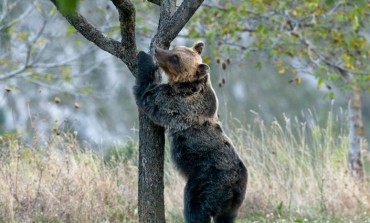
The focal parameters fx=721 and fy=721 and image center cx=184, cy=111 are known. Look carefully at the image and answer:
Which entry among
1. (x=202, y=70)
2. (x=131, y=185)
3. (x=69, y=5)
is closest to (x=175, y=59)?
(x=202, y=70)

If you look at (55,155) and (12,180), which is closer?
(12,180)

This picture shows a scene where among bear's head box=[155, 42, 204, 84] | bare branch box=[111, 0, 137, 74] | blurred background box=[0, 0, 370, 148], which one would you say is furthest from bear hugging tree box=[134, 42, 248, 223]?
blurred background box=[0, 0, 370, 148]

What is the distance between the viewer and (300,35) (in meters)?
10.8

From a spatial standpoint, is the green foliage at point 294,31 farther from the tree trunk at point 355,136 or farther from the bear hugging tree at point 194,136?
the bear hugging tree at point 194,136

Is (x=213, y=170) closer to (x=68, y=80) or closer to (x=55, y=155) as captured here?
(x=55, y=155)

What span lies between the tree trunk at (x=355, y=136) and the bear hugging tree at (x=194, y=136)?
4.70 m

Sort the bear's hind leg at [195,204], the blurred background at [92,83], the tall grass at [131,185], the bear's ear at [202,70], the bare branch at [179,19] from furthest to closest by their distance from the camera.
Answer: the blurred background at [92,83] → the tall grass at [131,185] → the bear's ear at [202,70] → the bear's hind leg at [195,204] → the bare branch at [179,19]

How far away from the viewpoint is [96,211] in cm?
825

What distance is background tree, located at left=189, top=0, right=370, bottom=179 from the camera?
417 inches

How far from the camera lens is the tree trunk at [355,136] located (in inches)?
436

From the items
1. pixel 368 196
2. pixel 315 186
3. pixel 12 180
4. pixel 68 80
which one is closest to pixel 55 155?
pixel 12 180

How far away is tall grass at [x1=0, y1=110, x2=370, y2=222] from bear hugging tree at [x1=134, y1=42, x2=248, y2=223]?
6.14 feet

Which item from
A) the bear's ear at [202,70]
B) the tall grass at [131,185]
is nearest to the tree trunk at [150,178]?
the bear's ear at [202,70]

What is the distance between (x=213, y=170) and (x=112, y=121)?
20982 millimetres
